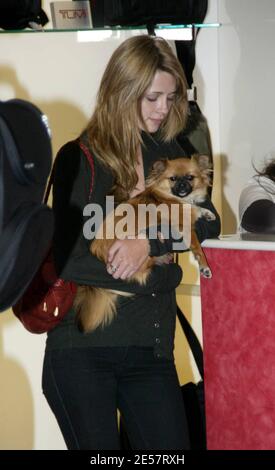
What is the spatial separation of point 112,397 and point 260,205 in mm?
743

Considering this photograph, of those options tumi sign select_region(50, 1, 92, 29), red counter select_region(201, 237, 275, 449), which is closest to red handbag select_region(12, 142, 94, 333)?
red counter select_region(201, 237, 275, 449)

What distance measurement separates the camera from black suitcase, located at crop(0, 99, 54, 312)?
840 mm

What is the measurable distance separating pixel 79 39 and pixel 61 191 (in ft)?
3.88

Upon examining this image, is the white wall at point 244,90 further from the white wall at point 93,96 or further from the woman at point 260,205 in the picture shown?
the woman at point 260,205

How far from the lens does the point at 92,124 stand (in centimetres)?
171

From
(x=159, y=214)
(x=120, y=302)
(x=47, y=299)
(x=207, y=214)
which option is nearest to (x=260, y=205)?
(x=207, y=214)

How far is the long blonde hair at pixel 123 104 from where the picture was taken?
1.68 metres

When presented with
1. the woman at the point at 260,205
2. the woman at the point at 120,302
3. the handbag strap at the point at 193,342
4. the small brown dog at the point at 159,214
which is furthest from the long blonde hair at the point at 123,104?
the handbag strap at the point at 193,342

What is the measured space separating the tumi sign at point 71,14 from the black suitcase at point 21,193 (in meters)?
1.56

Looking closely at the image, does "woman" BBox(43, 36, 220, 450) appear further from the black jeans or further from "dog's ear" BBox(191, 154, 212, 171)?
"dog's ear" BBox(191, 154, 212, 171)

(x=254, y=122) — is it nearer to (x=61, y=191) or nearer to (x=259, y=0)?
(x=259, y=0)

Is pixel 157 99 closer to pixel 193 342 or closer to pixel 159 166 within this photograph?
pixel 159 166
